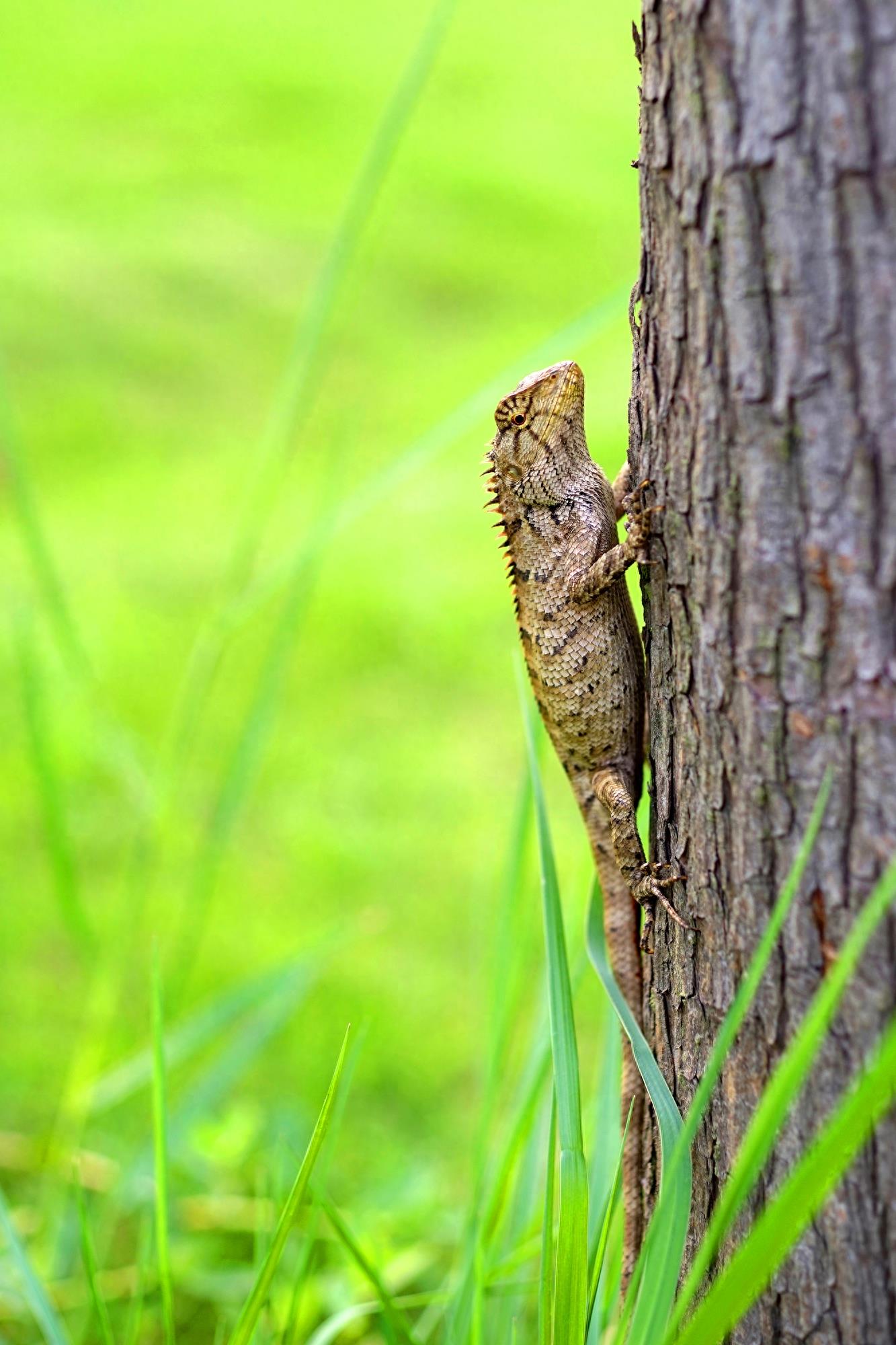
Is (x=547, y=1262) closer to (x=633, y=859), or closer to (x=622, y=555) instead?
(x=633, y=859)

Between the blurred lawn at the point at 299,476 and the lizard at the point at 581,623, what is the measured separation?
0.81ft

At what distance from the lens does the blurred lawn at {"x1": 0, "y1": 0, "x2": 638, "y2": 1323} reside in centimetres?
317

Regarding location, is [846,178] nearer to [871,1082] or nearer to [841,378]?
[841,378]

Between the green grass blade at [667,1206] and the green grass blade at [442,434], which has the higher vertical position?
the green grass blade at [442,434]

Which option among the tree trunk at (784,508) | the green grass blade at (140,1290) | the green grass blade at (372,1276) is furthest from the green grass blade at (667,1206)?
the green grass blade at (140,1290)

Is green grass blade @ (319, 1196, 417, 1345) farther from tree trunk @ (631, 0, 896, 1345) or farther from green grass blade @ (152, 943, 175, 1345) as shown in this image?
tree trunk @ (631, 0, 896, 1345)

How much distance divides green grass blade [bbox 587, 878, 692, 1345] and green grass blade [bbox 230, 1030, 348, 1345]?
0.90 feet

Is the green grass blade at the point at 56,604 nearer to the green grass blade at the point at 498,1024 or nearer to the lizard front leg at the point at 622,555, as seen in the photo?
the green grass blade at the point at 498,1024

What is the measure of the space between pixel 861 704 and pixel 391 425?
5287mm

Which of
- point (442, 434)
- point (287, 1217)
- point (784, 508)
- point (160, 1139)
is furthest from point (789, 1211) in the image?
point (442, 434)

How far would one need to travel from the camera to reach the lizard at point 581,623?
178cm

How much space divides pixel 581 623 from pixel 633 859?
38 cm

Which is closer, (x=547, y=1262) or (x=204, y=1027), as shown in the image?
(x=547, y=1262)

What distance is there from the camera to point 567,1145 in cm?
113
